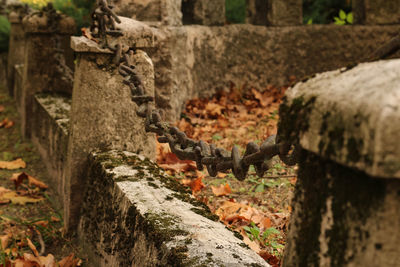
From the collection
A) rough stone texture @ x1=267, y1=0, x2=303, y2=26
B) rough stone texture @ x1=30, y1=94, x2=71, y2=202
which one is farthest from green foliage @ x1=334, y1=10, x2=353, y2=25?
rough stone texture @ x1=30, y1=94, x2=71, y2=202

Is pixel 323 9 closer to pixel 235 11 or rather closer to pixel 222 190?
pixel 235 11

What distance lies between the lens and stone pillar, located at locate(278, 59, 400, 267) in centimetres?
62

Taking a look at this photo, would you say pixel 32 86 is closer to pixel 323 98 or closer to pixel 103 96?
pixel 103 96

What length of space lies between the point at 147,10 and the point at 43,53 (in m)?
0.95

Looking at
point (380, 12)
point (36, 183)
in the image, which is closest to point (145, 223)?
point (36, 183)

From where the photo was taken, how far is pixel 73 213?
7.73ft

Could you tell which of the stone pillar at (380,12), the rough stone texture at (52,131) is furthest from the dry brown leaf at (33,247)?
the stone pillar at (380,12)

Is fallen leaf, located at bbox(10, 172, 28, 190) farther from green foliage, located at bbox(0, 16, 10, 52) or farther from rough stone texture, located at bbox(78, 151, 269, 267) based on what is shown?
green foliage, located at bbox(0, 16, 10, 52)

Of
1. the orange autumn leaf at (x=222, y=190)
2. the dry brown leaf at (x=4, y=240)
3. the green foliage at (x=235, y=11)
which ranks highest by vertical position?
the green foliage at (x=235, y=11)

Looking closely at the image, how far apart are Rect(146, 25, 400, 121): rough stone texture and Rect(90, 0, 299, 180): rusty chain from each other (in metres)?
1.75

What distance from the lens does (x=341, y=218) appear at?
0.74 m

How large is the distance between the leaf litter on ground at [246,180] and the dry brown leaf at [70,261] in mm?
752

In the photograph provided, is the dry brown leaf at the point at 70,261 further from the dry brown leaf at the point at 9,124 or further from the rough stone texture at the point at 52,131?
the dry brown leaf at the point at 9,124

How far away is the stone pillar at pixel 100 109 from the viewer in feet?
7.36
